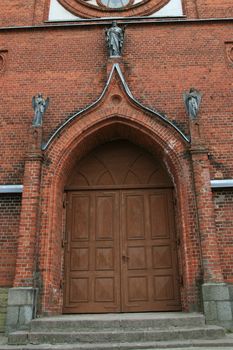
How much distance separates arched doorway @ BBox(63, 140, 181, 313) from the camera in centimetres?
866

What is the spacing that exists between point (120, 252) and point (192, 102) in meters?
4.00

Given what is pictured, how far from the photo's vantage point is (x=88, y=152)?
32.5ft

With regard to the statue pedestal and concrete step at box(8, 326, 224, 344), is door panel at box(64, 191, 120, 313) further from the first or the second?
the statue pedestal

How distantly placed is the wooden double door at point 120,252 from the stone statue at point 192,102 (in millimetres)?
2023

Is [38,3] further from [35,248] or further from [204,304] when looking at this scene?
[204,304]

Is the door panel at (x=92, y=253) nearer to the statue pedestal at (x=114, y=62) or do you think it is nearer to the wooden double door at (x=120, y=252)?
the wooden double door at (x=120, y=252)

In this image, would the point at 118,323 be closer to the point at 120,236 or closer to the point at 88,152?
the point at 120,236

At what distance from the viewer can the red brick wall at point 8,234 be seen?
8164mm

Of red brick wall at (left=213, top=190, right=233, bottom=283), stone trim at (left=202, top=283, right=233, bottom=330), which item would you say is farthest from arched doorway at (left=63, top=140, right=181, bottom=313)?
stone trim at (left=202, top=283, right=233, bottom=330)

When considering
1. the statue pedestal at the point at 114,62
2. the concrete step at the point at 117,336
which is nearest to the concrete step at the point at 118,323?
the concrete step at the point at 117,336

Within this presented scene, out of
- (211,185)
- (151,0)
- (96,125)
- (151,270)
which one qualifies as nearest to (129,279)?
(151,270)

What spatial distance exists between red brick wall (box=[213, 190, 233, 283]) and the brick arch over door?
0.69 meters

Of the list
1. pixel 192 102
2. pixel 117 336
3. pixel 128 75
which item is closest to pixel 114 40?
pixel 128 75

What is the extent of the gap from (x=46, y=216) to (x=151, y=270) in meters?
2.81
